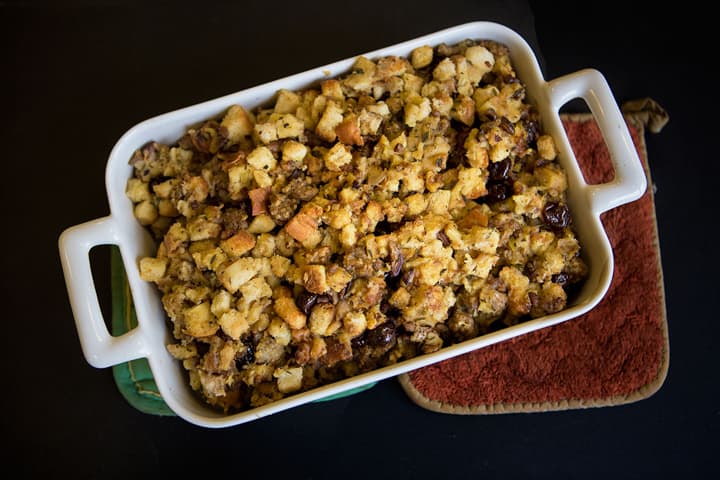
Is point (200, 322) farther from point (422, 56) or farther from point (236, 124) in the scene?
point (422, 56)

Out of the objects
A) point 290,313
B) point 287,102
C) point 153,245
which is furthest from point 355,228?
point 153,245

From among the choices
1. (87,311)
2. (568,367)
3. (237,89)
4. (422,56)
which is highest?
(237,89)

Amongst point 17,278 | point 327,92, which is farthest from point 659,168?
point 17,278

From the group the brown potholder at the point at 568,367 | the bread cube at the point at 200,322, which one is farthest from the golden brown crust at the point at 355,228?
the brown potholder at the point at 568,367

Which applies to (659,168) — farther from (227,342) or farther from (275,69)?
(227,342)

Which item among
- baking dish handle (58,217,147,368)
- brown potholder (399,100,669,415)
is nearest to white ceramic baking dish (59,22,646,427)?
baking dish handle (58,217,147,368)

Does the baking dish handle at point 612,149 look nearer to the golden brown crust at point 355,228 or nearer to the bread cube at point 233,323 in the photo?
the golden brown crust at point 355,228
